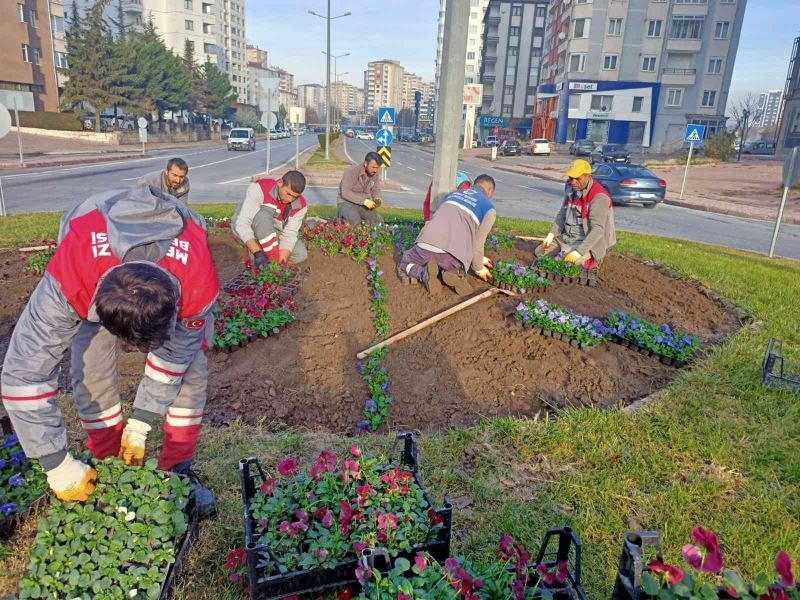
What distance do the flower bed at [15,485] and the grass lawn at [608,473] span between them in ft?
0.35

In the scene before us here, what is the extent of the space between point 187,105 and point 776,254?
193 feet

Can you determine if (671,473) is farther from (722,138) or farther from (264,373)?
(722,138)

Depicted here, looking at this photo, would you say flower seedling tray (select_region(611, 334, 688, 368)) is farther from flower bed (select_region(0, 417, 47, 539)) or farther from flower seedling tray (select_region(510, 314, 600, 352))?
flower bed (select_region(0, 417, 47, 539))

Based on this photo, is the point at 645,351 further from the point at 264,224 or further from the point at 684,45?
the point at 684,45

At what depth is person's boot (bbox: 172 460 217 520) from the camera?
269cm

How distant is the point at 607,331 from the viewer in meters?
4.98

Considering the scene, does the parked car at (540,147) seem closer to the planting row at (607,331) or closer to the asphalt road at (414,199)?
the asphalt road at (414,199)

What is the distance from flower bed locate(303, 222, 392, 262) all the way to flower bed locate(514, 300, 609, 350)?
7.43 ft

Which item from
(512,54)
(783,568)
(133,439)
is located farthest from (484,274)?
(512,54)

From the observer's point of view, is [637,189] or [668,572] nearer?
[668,572]

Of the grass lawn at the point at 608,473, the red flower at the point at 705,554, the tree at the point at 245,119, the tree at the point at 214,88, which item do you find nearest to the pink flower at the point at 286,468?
the grass lawn at the point at 608,473

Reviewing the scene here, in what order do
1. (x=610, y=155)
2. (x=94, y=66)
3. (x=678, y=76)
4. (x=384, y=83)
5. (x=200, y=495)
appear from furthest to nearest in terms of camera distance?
(x=384, y=83)
(x=678, y=76)
(x=94, y=66)
(x=610, y=155)
(x=200, y=495)

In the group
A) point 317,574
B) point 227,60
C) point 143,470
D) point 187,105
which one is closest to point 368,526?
point 317,574

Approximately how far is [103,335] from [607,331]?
3.98 metres
